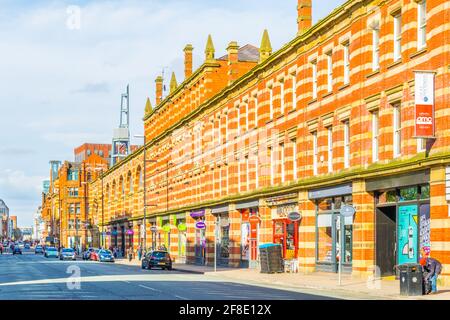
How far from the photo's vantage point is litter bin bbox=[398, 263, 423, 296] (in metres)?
29.6

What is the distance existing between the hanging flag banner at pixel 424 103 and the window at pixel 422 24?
233 cm

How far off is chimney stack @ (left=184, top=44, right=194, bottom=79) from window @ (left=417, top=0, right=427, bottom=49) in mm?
46798

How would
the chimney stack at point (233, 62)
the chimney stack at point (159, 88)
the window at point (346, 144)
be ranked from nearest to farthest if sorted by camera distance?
the window at point (346, 144)
the chimney stack at point (233, 62)
the chimney stack at point (159, 88)

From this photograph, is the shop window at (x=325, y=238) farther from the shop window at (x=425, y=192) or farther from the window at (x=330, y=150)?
the shop window at (x=425, y=192)

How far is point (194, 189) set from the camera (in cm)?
7512

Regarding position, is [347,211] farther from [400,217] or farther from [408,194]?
[400,217]

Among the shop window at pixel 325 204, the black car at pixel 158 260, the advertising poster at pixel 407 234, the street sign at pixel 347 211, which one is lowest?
the black car at pixel 158 260

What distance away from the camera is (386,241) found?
39.6 meters

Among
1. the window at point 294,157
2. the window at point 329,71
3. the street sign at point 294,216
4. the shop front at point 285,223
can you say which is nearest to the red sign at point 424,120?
the window at point 329,71

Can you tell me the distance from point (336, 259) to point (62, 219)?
161034 mm

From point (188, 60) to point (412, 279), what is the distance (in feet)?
181

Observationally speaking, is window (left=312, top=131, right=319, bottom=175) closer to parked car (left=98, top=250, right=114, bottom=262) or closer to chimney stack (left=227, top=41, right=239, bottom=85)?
chimney stack (left=227, top=41, right=239, bottom=85)

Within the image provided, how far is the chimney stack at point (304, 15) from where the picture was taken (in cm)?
4953
